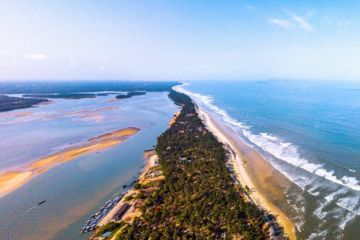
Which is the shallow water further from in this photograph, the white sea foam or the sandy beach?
the white sea foam

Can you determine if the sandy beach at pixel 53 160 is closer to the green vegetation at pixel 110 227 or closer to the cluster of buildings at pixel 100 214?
the cluster of buildings at pixel 100 214

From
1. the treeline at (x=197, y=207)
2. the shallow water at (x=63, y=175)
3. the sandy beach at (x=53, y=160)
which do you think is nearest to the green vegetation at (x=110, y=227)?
the treeline at (x=197, y=207)

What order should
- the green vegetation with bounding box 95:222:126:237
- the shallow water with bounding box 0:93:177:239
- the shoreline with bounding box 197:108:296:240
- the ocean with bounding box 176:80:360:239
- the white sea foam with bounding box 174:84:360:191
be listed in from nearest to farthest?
the green vegetation with bounding box 95:222:126:237
the shoreline with bounding box 197:108:296:240
the ocean with bounding box 176:80:360:239
the shallow water with bounding box 0:93:177:239
the white sea foam with bounding box 174:84:360:191

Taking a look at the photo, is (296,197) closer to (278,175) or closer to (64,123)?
(278,175)

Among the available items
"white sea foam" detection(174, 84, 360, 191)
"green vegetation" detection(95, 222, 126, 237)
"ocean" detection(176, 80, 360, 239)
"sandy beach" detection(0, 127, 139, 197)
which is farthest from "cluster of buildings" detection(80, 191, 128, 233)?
"white sea foam" detection(174, 84, 360, 191)

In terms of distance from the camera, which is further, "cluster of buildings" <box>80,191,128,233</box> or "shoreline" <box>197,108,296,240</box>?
"cluster of buildings" <box>80,191,128,233</box>

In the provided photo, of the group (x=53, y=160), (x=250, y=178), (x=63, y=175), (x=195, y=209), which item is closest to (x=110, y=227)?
(x=195, y=209)
